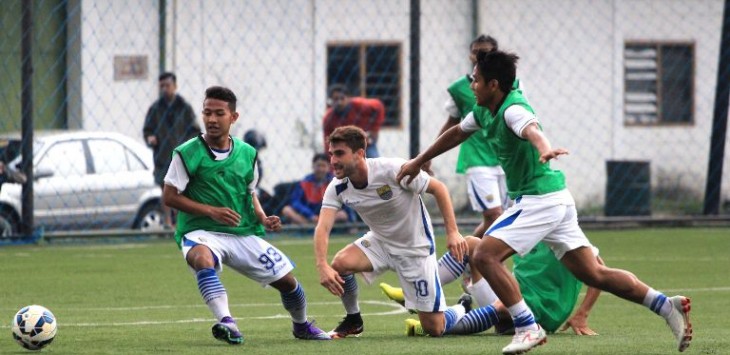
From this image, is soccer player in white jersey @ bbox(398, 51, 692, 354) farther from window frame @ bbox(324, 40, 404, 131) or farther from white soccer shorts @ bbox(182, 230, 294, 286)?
window frame @ bbox(324, 40, 404, 131)

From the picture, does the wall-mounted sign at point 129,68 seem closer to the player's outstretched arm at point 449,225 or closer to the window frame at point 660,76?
the window frame at point 660,76

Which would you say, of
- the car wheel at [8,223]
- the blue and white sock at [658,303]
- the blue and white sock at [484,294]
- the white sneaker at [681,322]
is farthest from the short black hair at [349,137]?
the car wheel at [8,223]

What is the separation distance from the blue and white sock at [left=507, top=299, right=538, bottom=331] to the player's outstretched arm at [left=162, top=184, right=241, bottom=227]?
1858 mm

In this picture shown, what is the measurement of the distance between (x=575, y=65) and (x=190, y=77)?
21.3 ft

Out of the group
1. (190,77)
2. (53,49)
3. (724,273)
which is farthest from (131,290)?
(190,77)

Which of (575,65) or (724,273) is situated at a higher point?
(575,65)

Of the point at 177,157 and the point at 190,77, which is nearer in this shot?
the point at 177,157

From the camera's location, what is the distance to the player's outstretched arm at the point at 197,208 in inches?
363

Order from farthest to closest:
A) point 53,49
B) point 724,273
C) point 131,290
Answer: point 53,49 < point 724,273 < point 131,290

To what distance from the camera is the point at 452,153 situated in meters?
24.8

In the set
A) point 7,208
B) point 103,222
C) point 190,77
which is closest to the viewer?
point 7,208

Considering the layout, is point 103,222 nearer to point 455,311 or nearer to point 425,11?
point 425,11

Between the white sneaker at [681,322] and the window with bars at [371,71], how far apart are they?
1609 cm

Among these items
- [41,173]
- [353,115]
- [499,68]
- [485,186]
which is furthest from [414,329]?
[353,115]
